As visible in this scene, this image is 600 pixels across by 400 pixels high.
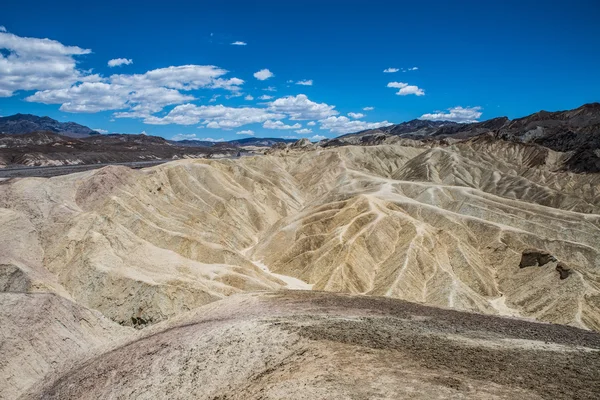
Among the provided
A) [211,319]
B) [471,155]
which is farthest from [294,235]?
[471,155]

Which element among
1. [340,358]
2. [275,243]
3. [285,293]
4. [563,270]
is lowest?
[275,243]

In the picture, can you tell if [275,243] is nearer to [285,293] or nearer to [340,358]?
[285,293]

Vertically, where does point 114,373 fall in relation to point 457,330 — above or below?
below

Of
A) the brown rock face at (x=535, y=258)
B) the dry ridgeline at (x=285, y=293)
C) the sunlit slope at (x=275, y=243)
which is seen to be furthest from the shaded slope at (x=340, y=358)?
the brown rock face at (x=535, y=258)

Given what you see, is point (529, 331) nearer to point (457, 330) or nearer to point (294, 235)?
point (457, 330)

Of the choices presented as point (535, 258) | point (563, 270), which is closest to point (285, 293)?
point (563, 270)
